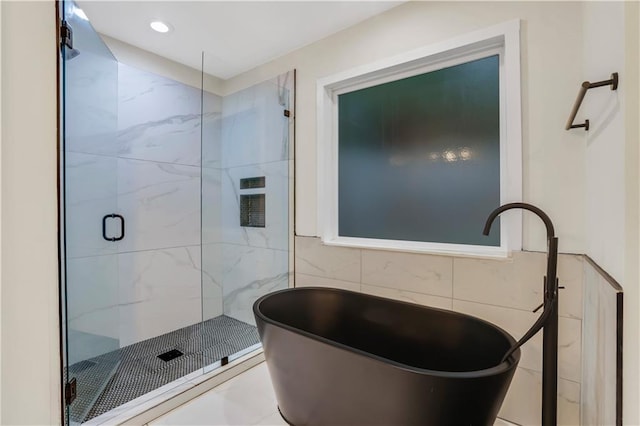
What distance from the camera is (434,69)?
74.5 inches

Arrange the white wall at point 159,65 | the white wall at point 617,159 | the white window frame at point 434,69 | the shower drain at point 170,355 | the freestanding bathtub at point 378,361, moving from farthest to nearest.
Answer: the white wall at point 159,65
the shower drain at point 170,355
the white window frame at point 434,69
the freestanding bathtub at point 378,361
the white wall at point 617,159

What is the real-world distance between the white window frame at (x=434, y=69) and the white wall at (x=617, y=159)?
0.96 ft

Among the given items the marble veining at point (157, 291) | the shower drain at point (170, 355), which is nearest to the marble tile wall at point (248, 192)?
the marble veining at point (157, 291)

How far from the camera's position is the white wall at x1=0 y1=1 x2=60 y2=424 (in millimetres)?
758

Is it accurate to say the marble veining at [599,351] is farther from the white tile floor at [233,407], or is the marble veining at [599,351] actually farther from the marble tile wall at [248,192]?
the marble tile wall at [248,192]

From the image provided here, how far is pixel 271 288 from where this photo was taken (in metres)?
2.58

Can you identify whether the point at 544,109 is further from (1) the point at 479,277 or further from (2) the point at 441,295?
(2) the point at 441,295

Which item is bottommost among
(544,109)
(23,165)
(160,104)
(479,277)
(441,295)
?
(441,295)

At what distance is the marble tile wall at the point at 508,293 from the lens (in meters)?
1.43

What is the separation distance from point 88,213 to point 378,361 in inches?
77.4

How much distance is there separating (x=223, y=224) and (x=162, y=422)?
155 cm

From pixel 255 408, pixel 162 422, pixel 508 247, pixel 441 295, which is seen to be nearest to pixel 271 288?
pixel 255 408

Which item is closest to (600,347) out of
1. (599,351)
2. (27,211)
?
(599,351)

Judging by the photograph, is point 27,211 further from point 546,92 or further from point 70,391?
point 546,92
